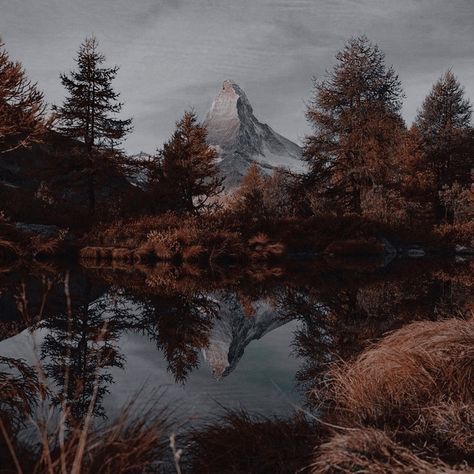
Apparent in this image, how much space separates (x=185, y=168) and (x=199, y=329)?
56.3 feet

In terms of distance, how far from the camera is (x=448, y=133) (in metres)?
33.5

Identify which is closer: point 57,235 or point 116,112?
point 57,235

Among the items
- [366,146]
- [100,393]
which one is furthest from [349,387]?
[366,146]

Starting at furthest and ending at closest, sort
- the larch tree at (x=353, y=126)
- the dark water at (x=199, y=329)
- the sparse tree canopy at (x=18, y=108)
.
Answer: the larch tree at (x=353, y=126) < the sparse tree canopy at (x=18, y=108) < the dark water at (x=199, y=329)

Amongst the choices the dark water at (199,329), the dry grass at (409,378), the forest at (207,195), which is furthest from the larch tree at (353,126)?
the dry grass at (409,378)

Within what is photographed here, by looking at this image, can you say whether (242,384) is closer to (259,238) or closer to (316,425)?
(316,425)

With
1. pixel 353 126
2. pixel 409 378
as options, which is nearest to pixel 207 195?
pixel 353 126

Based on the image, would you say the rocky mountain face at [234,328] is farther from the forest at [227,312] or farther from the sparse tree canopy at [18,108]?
the sparse tree canopy at [18,108]

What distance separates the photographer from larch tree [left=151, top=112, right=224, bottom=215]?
2348 cm

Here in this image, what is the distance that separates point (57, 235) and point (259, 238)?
24.0ft

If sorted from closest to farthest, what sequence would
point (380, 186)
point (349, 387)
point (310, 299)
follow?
point (349, 387) < point (310, 299) < point (380, 186)

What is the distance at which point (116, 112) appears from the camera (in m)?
23.7

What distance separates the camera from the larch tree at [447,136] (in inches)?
1318

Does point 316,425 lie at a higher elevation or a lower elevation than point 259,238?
lower
